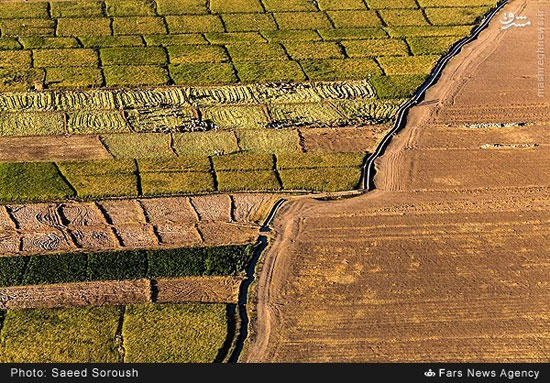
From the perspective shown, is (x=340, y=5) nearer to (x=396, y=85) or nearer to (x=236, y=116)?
(x=396, y=85)

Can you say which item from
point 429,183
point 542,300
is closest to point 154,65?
point 429,183

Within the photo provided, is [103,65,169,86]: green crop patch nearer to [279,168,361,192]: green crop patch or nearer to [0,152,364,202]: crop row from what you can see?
[0,152,364,202]: crop row

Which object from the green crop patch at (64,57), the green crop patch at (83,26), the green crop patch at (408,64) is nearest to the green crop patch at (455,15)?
the green crop patch at (408,64)

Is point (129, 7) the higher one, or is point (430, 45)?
point (129, 7)

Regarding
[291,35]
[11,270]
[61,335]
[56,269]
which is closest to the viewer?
[61,335]

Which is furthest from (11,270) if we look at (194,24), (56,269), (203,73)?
(194,24)

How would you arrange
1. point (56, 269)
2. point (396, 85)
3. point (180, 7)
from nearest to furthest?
1. point (56, 269)
2. point (396, 85)
3. point (180, 7)
